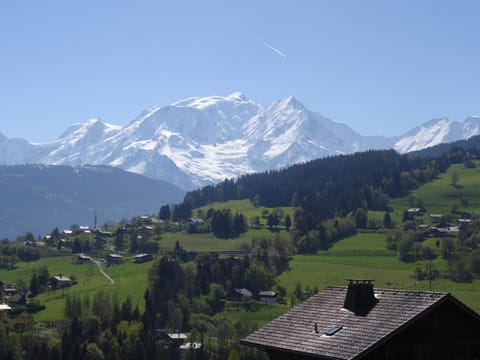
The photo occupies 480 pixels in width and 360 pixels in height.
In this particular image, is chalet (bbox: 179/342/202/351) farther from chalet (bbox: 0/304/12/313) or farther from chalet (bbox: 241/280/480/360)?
chalet (bbox: 241/280/480/360)

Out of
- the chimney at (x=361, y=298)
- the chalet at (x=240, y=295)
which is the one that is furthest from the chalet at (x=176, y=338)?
the chimney at (x=361, y=298)

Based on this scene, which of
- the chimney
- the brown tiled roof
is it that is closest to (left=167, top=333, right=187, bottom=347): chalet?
the brown tiled roof

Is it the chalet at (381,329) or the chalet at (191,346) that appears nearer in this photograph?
the chalet at (381,329)

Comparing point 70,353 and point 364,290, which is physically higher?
point 364,290

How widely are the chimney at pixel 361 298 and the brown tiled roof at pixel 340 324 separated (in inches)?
8.1

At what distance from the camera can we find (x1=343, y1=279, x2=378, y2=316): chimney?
3412 centimetres

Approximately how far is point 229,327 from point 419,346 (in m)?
126

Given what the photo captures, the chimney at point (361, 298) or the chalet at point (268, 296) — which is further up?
the chimney at point (361, 298)

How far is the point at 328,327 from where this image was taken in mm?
33906

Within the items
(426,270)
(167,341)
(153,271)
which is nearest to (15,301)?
(153,271)

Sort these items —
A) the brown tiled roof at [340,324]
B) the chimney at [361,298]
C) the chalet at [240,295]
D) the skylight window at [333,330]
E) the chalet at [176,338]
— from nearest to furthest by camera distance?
the brown tiled roof at [340,324] < the skylight window at [333,330] < the chimney at [361,298] < the chalet at [176,338] < the chalet at [240,295]

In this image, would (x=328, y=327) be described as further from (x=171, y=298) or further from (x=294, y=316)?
(x=171, y=298)

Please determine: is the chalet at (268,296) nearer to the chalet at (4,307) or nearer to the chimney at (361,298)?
the chalet at (4,307)

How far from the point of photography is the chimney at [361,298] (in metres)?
34.1
